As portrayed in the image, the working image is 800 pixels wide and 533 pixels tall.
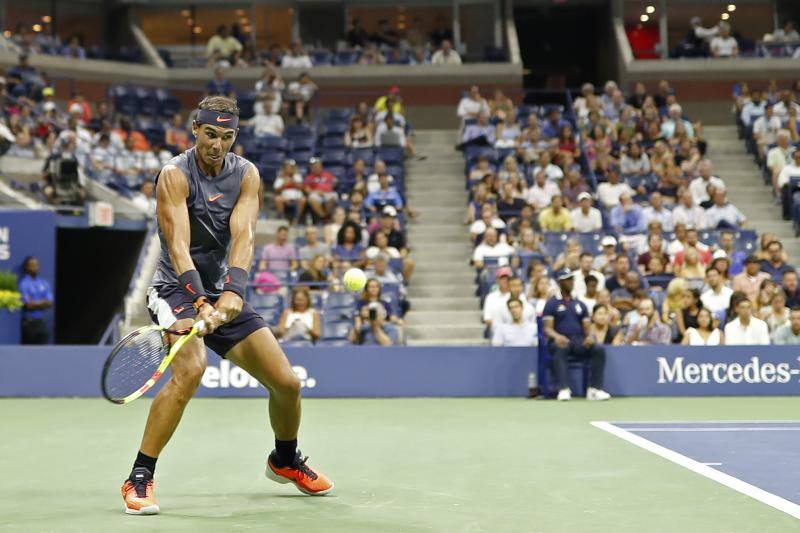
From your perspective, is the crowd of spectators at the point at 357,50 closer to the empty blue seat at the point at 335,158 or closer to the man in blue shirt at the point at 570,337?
the empty blue seat at the point at 335,158

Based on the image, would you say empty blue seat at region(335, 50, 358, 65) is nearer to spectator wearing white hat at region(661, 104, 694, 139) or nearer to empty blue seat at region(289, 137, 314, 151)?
empty blue seat at region(289, 137, 314, 151)

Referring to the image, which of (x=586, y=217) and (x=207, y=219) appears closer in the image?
(x=207, y=219)

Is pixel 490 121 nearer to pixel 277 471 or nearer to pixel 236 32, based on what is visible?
pixel 236 32

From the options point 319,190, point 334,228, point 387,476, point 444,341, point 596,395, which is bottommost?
point 596,395

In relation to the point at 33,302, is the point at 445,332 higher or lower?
lower

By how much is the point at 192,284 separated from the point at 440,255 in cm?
1343

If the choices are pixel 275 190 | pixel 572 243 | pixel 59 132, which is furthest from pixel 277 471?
pixel 59 132

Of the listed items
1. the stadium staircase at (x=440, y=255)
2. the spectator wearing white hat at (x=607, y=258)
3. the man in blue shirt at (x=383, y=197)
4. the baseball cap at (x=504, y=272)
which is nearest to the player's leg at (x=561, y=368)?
the baseball cap at (x=504, y=272)

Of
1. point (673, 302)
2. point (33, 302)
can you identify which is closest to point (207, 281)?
point (673, 302)

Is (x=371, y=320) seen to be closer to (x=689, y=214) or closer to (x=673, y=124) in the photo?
(x=689, y=214)

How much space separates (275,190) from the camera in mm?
20297

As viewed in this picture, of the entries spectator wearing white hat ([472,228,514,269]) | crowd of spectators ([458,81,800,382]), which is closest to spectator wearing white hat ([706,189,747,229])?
crowd of spectators ([458,81,800,382])

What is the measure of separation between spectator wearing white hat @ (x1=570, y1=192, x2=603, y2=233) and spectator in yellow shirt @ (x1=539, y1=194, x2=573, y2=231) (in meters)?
0.16

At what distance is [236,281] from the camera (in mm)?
6312
